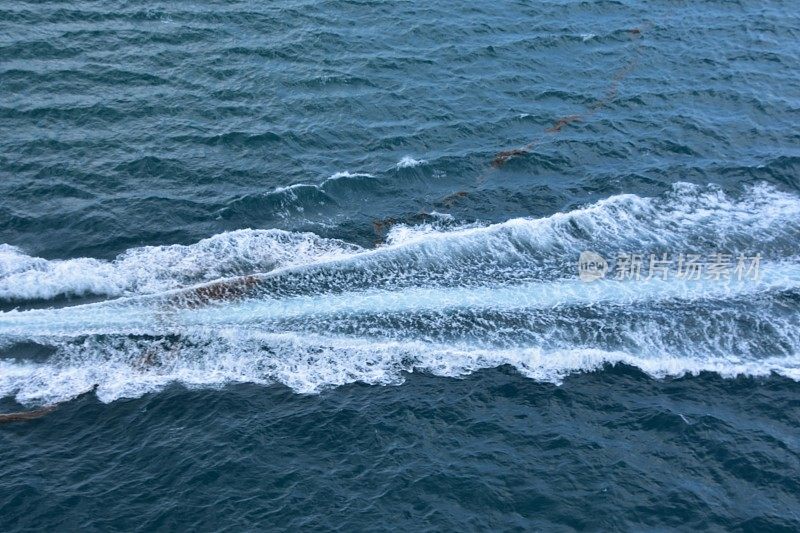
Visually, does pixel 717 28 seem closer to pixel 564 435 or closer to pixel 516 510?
pixel 564 435

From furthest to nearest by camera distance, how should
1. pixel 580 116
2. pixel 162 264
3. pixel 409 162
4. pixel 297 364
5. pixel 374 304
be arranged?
pixel 580 116 < pixel 409 162 < pixel 162 264 < pixel 374 304 < pixel 297 364

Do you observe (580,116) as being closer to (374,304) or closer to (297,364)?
(374,304)

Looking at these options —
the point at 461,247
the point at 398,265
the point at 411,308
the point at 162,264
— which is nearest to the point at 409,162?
the point at 461,247

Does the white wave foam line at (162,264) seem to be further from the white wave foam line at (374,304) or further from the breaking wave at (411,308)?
the white wave foam line at (374,304)

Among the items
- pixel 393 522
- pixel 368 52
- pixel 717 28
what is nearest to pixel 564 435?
pixel 393 522

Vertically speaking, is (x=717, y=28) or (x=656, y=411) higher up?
(x=717, y=28)

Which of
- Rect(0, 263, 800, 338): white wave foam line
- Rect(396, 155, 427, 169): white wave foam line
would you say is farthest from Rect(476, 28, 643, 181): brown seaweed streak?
Rect(0, 263, 800, 338): white wave foam line

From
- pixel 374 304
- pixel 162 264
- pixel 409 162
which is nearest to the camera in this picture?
pixel 374 304

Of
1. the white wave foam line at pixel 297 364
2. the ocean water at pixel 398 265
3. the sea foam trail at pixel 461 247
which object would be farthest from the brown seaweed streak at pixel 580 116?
the white wave foam line at pixel 297 364
